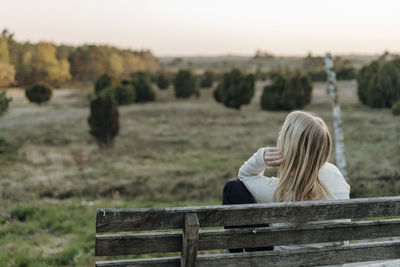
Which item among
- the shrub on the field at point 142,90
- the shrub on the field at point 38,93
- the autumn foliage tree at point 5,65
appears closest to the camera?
the autumn foliage tree at point 5,65

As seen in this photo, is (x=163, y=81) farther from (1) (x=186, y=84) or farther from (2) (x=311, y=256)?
(2) (x=311, y=256)

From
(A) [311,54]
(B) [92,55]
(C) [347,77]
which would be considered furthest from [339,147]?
(C) [347,77]

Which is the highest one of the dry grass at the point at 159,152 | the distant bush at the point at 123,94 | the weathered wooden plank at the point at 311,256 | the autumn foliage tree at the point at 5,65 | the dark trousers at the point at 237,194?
the autumn foliage tree at the point at 5,65

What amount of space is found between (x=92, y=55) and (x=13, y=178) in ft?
121

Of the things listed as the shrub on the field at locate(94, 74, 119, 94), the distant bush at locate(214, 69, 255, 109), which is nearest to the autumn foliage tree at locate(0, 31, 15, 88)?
the distant bush at locate(214, 69, 255, 109)

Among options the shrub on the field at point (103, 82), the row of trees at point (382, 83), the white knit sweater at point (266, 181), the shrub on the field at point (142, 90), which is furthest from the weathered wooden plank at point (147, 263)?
the shrub on the field at point (142, 90)

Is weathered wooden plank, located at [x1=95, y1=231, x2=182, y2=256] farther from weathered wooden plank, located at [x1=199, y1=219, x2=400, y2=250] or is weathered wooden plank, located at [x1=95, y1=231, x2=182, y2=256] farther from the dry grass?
the dry grass

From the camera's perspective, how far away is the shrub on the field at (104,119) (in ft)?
71.9

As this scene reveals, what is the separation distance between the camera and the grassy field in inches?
281

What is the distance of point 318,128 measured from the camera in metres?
2.51

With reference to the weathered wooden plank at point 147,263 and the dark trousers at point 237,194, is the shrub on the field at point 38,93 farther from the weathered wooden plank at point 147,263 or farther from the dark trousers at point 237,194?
the weathered wooden plank at point 147,263

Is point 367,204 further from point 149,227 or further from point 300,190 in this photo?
point 149,227

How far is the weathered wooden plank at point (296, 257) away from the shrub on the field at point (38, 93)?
42.1 meters

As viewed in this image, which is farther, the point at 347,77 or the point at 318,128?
the point at 347,77
